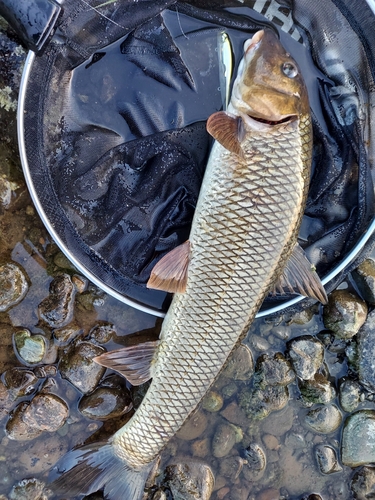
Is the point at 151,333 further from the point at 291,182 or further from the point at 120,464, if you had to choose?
the point at 291,182

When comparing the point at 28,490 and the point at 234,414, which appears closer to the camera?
the point at 28,490

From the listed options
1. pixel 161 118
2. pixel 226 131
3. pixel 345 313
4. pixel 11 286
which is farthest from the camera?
pixel 345 313

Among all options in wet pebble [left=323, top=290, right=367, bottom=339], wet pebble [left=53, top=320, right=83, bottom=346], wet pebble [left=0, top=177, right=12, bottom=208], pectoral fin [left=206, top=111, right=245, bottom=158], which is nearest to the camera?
pectoral fin [left=206, top=111, right=245, bottom=158]

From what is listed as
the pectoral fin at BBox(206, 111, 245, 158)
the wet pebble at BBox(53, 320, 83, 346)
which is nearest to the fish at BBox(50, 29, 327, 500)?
the pectoral fin at BBox(206, 111, 245, 158)

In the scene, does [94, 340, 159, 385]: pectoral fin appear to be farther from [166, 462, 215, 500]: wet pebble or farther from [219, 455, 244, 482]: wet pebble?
[219, 455, 244, 482]: wet pebble

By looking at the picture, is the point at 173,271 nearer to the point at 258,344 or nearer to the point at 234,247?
the point at 234,247

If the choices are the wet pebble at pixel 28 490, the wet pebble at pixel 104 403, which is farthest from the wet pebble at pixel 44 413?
the wet pebble at pixel 28 490

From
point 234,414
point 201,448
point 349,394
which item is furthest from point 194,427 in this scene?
point 349,394

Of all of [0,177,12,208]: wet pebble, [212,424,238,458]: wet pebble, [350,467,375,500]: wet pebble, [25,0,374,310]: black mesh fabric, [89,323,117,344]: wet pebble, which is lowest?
[350,467,375,500]: wet pebble
